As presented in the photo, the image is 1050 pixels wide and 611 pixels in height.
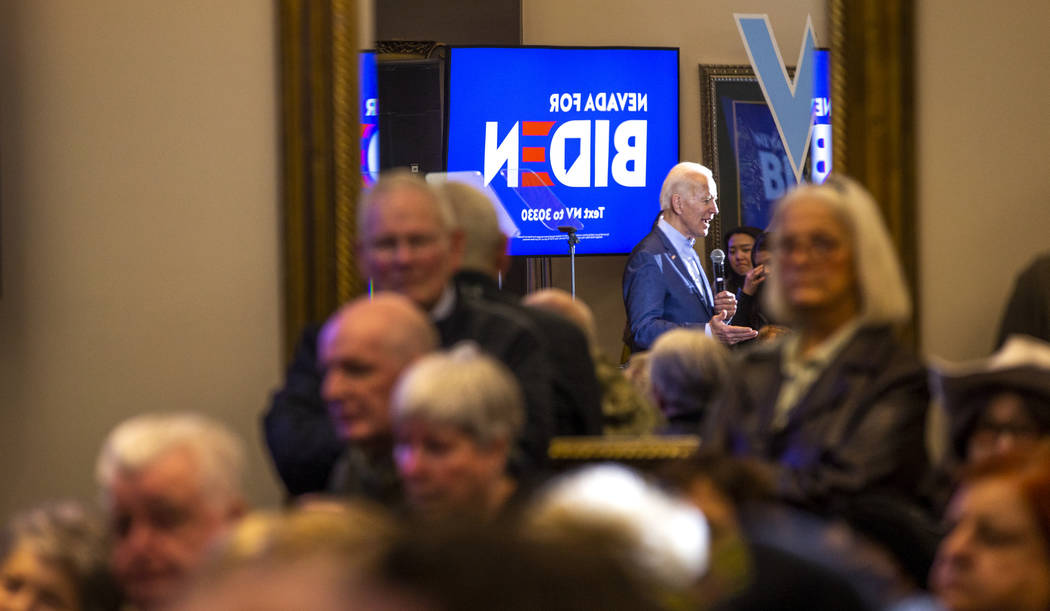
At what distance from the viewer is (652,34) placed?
17.4 feet

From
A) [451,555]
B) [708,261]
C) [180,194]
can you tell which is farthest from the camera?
[708,261]

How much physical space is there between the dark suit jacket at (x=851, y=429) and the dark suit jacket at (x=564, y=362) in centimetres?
47

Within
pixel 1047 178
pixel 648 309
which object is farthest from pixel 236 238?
pixel 1047 178

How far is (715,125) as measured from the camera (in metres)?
5.28

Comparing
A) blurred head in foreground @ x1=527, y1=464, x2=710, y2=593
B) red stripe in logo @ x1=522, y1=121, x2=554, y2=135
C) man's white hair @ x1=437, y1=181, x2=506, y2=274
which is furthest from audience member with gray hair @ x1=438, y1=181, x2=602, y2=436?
red stripe in logo @ x1=522, y1=121, x2=554, y2=135

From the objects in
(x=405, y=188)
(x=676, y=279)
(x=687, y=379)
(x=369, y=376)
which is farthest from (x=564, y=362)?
(x=676, y=279)

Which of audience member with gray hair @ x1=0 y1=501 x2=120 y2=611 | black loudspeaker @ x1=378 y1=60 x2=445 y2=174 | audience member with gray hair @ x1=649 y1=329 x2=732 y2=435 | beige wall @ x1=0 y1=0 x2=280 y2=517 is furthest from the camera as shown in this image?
black loudspeaker @ x1=378 y1=60 x2=445 y2=174

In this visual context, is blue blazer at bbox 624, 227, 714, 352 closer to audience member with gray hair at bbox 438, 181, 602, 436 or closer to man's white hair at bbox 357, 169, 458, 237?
audience member with gray hair at bbox 438, 181, 602, 436

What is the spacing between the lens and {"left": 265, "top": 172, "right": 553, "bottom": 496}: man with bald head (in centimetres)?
271

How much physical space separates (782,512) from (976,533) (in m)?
0.52

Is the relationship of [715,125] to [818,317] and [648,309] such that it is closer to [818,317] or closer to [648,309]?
[648,309]

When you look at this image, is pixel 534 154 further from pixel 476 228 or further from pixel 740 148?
pixel 476 228

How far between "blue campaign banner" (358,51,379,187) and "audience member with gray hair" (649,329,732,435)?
42.5 inches

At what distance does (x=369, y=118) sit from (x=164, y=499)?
6.55 feet
